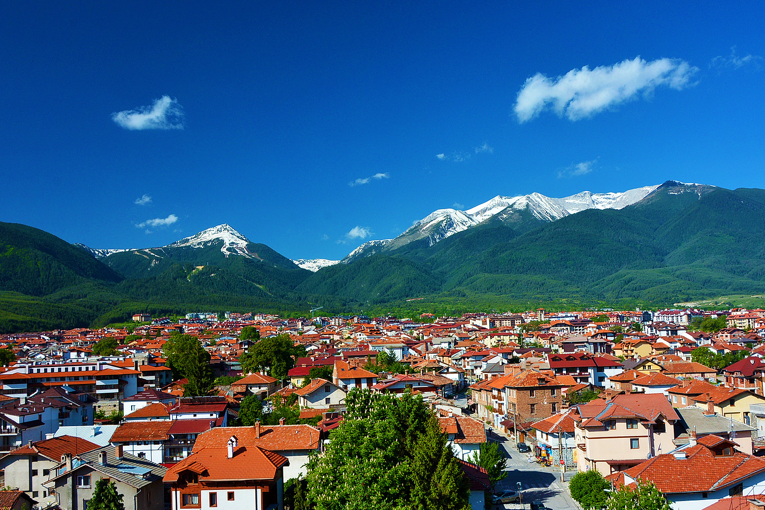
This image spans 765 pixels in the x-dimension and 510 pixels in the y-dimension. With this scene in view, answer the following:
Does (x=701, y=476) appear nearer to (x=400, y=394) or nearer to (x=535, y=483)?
(x=535, y=483)

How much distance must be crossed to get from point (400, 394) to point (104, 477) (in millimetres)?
24366

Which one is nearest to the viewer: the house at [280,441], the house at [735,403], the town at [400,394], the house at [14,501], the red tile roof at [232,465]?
the red tile roof at [232,465]

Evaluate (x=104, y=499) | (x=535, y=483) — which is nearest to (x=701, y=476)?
(x=535, y=483)

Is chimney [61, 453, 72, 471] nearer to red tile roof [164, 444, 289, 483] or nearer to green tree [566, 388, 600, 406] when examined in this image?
red tile roof [164, 444, 289, 483]

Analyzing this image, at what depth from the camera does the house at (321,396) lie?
47.5 metres

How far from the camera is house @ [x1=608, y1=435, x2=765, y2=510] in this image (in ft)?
73.3

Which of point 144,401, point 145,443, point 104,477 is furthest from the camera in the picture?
point 144,401

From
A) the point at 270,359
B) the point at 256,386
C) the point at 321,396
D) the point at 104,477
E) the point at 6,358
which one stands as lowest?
the point at 256,386

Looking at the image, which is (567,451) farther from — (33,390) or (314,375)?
(33,390)

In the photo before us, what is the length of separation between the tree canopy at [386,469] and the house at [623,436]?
12.9 m

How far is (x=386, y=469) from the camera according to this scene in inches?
801

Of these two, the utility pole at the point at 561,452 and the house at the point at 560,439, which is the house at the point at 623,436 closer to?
the utility pole at the point at 561,452

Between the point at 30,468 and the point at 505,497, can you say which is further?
the point at 30,468

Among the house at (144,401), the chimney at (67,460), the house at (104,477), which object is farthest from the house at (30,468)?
the house at (144,401)
